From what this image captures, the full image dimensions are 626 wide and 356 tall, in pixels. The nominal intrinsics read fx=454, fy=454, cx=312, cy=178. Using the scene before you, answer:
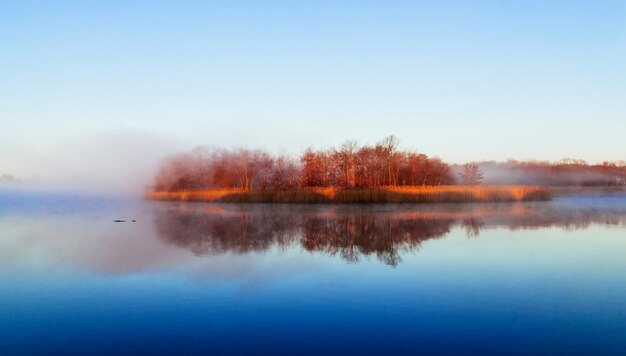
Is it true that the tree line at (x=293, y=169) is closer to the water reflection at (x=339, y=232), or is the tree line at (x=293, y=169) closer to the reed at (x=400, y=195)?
the reed at (x=400, y=195)

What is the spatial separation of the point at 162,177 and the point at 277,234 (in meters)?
37.9

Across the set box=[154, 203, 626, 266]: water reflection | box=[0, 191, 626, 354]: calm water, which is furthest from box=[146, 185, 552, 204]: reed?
box=[0, 191, 626, 354]: calm water

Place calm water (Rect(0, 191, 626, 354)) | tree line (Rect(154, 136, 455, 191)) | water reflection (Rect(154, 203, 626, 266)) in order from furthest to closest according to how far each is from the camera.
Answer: tree line (Rect(154, 136, 455, 191))
water reflection (Rect(154, 203, 626, 266))
calm water (Rect(0, 191, 626, 354))

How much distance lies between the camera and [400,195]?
93.8 feet

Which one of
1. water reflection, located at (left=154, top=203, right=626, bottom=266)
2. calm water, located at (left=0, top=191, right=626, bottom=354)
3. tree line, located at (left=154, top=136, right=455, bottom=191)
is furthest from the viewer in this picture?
tree line, located at (left=154, top=136, right=455, bottom=191)

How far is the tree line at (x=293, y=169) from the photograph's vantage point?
4566cm

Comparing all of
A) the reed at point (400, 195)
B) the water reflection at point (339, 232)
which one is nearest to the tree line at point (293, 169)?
the reed at point (400, 195)

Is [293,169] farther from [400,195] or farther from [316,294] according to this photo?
[316,294]

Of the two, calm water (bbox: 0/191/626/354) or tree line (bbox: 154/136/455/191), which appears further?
tree line (bbox: 154/136/455/191)

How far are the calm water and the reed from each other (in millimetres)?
15730

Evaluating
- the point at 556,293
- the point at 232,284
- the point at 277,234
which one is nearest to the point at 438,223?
the point at 277,234

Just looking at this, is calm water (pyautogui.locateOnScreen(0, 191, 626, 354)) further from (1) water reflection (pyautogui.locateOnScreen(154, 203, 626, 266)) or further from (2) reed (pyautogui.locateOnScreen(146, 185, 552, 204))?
(2) reed (pyautogui.locateOnScreen(146, 185, 552, 204))

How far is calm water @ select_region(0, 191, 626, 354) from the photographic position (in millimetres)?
4641

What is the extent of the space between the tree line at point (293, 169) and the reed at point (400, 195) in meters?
12.1
